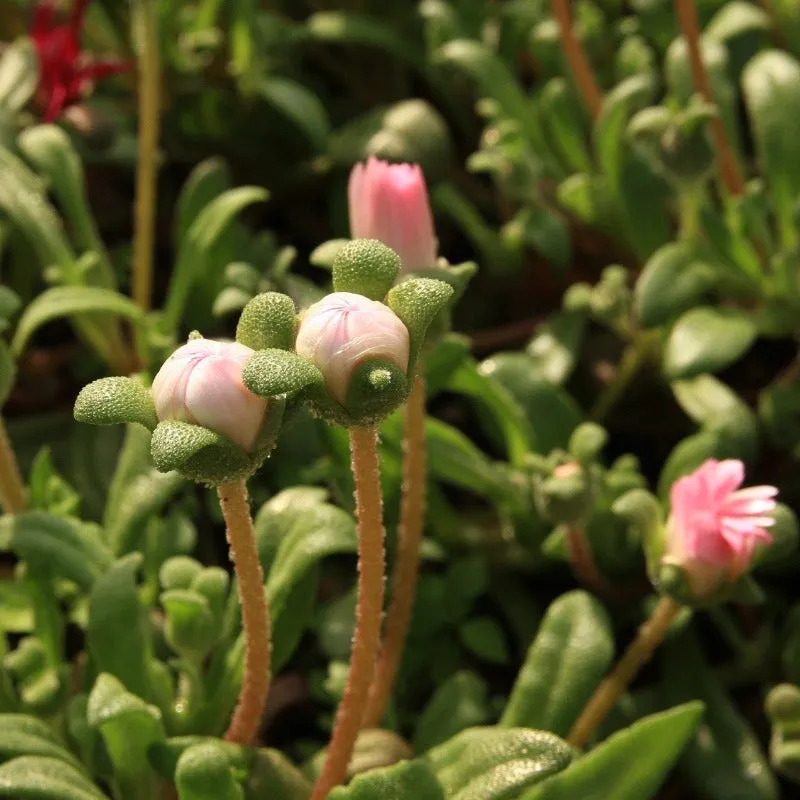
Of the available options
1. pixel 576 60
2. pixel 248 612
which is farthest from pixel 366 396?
pixel 576 60

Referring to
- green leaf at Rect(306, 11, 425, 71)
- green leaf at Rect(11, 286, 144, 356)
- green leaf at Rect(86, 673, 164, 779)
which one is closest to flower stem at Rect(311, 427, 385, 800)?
green leaf at Rect(86, 673, 164, 779)

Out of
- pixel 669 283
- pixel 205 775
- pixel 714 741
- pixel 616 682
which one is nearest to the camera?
pixel 205 775

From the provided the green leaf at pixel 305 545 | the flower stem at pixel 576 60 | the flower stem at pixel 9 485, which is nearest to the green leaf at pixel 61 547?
the flower stem at pixel 9 485

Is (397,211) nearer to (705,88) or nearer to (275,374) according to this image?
(275,374)

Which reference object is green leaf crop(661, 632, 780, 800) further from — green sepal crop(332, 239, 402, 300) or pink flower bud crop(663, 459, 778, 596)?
green sepal crop(332, 239, 402, 300)

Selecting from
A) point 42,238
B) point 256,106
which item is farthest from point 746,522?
point 256,106
